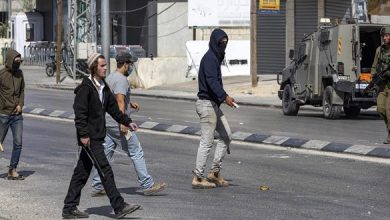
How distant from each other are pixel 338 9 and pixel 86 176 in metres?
30.9

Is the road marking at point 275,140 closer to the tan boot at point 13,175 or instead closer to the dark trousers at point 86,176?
the tan boot at point 13,175

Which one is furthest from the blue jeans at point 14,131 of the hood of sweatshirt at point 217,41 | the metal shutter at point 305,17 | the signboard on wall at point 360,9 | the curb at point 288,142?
the metal shutter at point 305,17

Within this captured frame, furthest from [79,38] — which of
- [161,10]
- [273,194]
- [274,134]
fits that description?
[273,194]

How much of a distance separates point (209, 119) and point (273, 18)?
31.3 meters

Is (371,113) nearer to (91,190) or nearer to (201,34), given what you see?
(91,190)

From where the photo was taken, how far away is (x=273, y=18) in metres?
42.5

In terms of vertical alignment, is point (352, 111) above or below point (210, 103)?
below

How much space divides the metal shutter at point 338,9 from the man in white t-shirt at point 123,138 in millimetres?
28770

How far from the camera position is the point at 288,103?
25.3 metres

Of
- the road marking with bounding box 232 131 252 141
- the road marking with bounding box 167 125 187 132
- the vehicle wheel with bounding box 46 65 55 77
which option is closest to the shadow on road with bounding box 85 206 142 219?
the road marking with bounding box 232 131 252 141

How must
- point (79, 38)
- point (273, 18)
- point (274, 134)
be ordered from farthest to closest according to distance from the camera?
point (79, 38), point (273, 18), point (274, 134)

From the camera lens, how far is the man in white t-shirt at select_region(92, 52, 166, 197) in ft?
36.1

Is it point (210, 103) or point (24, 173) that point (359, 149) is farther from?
point (24, 173)

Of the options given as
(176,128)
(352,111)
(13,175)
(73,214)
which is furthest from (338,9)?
(73,214)
